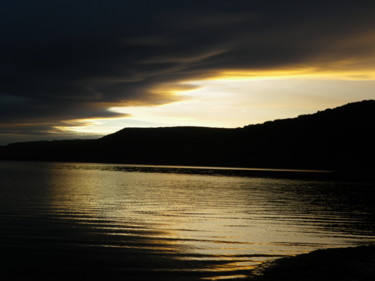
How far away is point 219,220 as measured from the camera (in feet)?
128

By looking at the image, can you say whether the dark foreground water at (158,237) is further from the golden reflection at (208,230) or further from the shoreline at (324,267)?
the shoreline at (324,267)

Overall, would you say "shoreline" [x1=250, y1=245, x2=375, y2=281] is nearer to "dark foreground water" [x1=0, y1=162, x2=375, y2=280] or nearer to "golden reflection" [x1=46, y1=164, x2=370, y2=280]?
"dark foreground water" [x1=0, y1=162, x2=375, y2=280]

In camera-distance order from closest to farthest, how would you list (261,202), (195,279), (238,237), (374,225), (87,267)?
(195,279)
(87,267)
(238,237)
(374,225)
(261,202)

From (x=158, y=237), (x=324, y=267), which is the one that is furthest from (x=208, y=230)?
(x=324, y=267)

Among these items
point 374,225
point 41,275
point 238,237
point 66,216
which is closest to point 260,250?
point 238,237

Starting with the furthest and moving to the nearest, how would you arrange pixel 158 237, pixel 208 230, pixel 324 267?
1. pixel 208 230
2. pixel 158 237
3. pixel 324 267

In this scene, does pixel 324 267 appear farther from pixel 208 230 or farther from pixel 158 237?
pixel 208 230

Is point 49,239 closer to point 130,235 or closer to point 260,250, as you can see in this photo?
point 130,235

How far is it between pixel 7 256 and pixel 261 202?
40427mm

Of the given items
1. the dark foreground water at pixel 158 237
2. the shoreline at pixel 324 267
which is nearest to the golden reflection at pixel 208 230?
the dark foreground water at pixel 158 237

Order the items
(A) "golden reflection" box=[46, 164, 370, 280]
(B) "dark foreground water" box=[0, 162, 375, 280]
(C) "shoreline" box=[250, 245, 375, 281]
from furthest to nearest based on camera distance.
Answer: (A) "golden reflection" box=[46, 164, 370, 280] → (B) "dark foreground water" box=[0, 162, 375, 280] → (C) "shoreline" box=[250, 245, 375, 281]

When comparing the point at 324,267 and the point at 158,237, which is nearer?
the point at 324,267

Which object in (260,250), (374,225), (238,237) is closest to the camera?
(260,250)

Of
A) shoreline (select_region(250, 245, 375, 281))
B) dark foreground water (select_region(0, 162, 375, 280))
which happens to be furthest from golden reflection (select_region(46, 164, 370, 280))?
shoreline (select_region(250, 245, 375, 281))
